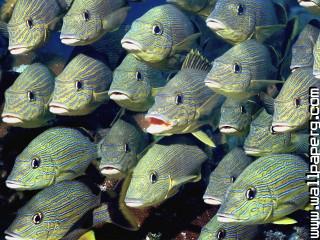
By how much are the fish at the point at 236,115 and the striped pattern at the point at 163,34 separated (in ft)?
3.36

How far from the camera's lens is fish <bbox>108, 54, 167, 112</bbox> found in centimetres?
543

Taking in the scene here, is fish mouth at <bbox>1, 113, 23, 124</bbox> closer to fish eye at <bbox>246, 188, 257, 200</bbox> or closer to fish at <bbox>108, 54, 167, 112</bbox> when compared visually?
fish at <bbox>108, 54, 167, 112</bbox>

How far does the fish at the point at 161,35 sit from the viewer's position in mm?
5289

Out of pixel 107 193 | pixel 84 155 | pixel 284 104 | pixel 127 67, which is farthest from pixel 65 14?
pixel 284 104

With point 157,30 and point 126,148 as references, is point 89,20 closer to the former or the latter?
point 157,30

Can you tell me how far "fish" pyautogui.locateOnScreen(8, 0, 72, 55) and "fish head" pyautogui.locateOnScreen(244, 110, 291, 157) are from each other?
9.90ft

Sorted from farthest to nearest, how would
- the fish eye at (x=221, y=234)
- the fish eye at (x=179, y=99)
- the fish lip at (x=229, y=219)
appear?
the fish eye at (x=179, y=99)
the fish eye at (x=221, y=234)
the fish lip at (x=229, y=219)

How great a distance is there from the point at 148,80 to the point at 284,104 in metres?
1.91

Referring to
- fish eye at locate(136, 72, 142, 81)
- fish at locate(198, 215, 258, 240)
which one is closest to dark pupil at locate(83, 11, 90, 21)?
fish eye at locate(136, 72, 142, 81)

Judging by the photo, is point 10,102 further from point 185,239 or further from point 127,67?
point 185,239

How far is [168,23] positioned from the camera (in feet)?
18.0

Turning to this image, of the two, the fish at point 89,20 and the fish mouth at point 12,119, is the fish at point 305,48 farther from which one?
the fish mouth at point 12,119

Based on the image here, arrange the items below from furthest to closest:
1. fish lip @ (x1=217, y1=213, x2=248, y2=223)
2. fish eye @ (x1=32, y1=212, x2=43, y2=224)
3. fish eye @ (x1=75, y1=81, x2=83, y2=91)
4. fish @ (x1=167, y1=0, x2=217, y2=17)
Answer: fish @ (x1=167, y1=0, x2=217, y2=17) < fish eye @ (x1=75, y1=81, x2=83, y2=91) < fish eye @ (x1=32, y1=212, x2=43, y2=224) < fish lip @ (x1=217, y1=213, x2=248, y2=223)

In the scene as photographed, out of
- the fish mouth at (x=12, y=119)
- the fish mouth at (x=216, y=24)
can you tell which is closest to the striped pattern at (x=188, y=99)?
the fish mouth at (x=216, y=24)
